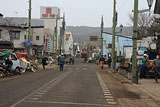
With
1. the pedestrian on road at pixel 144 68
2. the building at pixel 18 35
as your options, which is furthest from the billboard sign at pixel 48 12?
the pedestrian on road at pixel 144 68

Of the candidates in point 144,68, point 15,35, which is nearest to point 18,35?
point 15,35

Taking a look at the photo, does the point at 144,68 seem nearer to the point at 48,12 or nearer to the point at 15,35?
the point at 15,35

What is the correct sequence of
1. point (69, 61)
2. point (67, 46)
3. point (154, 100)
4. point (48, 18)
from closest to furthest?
point (154, 100) → point (69, 61) → point (48, 18) → point (67, 46)

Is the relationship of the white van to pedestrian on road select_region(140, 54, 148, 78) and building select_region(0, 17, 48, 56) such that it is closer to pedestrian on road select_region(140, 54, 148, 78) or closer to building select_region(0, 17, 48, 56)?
pedestrian on road select_region(140, 54, 148, 78)

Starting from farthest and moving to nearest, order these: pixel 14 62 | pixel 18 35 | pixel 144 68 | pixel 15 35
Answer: pixel 18 35 < pixel 15 35 < pixel 14 62 < pixel 144 68

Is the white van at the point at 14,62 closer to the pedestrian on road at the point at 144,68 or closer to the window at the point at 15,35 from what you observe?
the pedestrian on road at the point at 144,68

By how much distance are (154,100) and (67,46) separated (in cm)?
11075

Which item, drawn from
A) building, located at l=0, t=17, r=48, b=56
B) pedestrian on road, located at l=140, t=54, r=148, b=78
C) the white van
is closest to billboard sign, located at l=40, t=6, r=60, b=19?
building, located at l=0, t=17, r=48, b=56

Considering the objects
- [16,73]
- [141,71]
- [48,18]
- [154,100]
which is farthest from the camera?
[48,18]

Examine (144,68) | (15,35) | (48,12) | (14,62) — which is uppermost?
(48,12)

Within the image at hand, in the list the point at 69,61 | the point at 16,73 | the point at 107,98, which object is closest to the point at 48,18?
the point at 69,61

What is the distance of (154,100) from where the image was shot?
36.8 ft

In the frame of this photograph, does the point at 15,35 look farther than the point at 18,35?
No

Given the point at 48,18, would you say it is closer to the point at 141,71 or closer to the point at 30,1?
the point at 30,1
